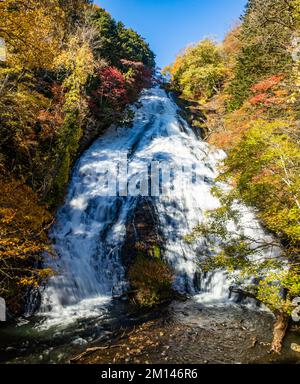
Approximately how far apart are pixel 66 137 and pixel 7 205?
754cm

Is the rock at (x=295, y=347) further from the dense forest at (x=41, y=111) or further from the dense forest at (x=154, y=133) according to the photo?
the dense forest at (x=41, y=111)

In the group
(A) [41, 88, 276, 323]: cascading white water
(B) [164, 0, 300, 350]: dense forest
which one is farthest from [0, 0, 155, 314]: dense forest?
(B) [164, 0, 300, 350]: dense forest

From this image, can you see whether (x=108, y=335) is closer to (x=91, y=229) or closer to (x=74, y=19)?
(x=91, y=229)

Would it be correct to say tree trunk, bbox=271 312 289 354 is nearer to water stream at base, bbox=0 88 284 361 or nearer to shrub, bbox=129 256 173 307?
water stream at base, bbox=0 88 284 361

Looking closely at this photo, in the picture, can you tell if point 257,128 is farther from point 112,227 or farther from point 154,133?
point 154,133

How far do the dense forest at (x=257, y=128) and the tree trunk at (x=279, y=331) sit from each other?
28 mm

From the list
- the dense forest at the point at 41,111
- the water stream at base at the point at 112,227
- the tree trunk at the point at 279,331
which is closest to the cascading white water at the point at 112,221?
the water stream at base at the point at 112,227

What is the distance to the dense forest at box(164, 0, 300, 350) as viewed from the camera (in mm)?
7797

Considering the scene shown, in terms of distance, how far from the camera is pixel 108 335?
9203 millimetres

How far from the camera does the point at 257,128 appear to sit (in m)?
8.95

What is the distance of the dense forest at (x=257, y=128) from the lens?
25.6ft

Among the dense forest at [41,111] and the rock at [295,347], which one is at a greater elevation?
the dense forest at [41,111]

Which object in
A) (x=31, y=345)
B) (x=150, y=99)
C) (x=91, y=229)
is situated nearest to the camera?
(x=31, y=345)
